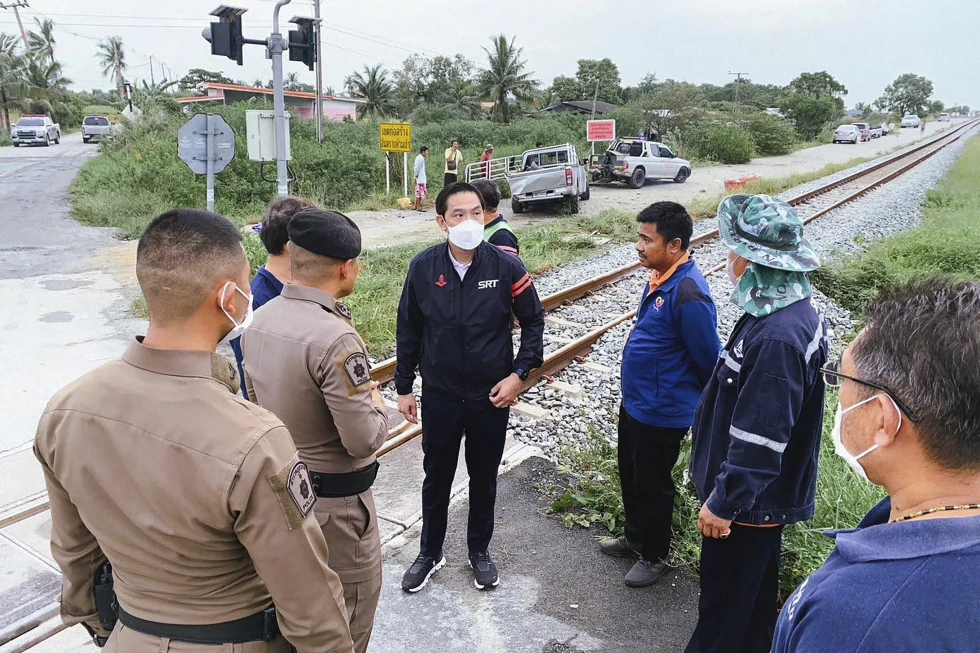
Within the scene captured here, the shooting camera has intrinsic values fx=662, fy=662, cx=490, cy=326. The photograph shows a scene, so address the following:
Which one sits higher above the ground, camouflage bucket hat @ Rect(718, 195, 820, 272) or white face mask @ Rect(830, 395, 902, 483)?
camouflage bucket hat @ Rect(718, 195, 820, 272)

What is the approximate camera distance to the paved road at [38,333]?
11.8 ft

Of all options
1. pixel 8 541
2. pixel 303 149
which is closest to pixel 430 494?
pixel 8 541

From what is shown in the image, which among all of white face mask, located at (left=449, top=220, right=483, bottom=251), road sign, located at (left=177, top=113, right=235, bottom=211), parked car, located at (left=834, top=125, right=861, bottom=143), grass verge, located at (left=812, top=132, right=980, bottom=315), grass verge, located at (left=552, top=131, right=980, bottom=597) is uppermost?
parked car, located at (left=834, top=125, right=861, bottom=143)

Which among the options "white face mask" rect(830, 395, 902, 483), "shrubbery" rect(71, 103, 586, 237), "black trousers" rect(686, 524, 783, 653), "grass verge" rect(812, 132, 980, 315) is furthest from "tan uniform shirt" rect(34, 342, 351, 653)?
"shrubbery" rect(71, 103, 586, 237)

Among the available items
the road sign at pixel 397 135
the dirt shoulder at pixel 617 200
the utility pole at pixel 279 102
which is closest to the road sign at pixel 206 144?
the utility pole at pixel 279 102

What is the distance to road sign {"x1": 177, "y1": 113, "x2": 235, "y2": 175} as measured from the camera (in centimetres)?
809

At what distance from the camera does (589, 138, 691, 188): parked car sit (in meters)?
24.2

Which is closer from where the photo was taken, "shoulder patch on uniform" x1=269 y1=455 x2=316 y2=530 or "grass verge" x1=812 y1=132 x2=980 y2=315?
"shoulder patch on uniform" x1=269 y1=455 x2=316 y2=530

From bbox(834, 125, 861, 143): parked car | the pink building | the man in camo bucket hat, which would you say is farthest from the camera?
bbox(834, 125, 861, 143): parked car

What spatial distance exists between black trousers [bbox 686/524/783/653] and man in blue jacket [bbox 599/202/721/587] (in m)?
0.73

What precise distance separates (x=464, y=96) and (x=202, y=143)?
48.6 meters

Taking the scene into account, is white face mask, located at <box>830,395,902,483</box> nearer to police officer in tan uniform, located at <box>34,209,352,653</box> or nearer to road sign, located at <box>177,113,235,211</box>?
police officer in tan uniform, located at <box>34,209,352,653</box>

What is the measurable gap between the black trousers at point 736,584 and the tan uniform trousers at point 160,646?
5.67 feet

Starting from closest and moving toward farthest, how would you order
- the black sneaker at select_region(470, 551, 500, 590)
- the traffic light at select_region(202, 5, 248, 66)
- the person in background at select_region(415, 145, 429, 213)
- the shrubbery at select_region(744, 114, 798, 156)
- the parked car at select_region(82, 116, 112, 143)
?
the black sneaker at select_region(470, 551, 500, 590) < the traffic light at select_region(202, 5, 248, 66) < the person in background at select_region(415, 145, 429, 213) < the parked car at select_region(82, 116, 112, 143) < the shrubbery at select_region(744, 114, 798, 156)
